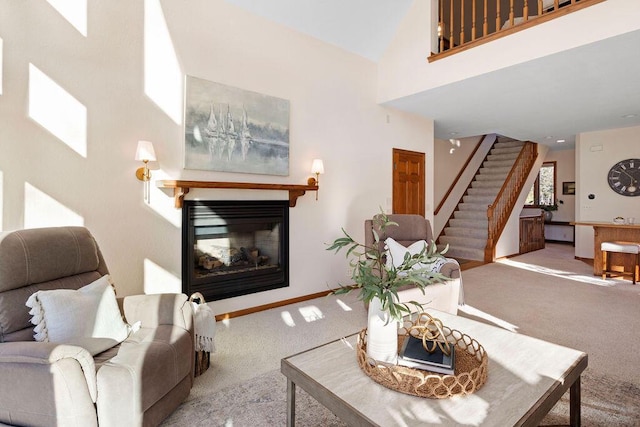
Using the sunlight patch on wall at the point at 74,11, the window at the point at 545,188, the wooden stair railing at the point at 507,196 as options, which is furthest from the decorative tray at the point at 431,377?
the window at the point at 545,188

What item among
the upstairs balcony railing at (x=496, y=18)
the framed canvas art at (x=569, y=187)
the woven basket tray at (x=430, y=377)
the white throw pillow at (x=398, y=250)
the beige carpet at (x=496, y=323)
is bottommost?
the beige carpet at (x=496, y=323)

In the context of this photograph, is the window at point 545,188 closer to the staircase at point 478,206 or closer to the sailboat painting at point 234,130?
the staircase at point 478,206

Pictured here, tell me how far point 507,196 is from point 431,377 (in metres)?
7.13

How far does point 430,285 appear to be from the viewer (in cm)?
301

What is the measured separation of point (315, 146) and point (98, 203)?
2372mm

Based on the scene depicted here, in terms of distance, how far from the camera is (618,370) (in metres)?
2.38

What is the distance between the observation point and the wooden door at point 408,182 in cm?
518

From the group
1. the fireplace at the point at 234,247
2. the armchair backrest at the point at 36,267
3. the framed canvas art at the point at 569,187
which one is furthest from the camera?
the framed canvas art at the point at 569,187

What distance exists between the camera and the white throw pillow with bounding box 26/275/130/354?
1.73 metres

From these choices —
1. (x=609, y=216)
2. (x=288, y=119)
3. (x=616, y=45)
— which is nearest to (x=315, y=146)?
(x=288, y=119)

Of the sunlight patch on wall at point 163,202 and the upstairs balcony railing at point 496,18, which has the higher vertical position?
the upstairs balcony railing at point 496,18

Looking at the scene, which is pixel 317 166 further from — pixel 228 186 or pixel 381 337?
pixel 381 337

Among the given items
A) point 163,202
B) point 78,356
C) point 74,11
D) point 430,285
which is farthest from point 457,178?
point 78,356

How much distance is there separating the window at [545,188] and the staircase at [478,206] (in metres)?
1.95
